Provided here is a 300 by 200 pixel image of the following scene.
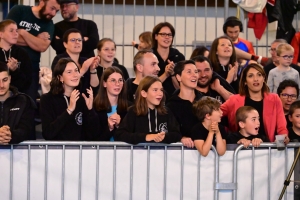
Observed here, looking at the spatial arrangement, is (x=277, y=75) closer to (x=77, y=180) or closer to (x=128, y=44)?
(x=128, y=44)

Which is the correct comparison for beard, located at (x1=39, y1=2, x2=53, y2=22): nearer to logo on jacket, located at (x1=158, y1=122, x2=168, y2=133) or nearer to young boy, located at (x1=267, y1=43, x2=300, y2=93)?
logo on jacket, located at (x1=158, y1=122, x2=168, y2=133)

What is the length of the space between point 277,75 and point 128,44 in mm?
3132

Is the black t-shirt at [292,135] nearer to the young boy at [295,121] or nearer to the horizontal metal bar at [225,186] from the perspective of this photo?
the young boy at [295,121]

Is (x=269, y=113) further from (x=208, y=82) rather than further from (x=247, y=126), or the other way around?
(x=208, y=82)

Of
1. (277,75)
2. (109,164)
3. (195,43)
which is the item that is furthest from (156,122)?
(195,43)

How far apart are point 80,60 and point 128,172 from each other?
101 inches

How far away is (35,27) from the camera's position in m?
10.0

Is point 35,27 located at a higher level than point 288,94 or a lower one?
higher

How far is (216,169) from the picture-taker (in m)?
7.48

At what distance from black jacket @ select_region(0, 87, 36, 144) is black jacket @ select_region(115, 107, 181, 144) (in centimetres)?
90

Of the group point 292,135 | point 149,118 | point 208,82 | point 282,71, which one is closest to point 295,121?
point 292,135

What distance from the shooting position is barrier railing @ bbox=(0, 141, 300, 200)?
24.3 ft

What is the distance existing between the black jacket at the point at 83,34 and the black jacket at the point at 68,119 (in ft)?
7.02

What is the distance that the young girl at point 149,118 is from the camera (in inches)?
296
